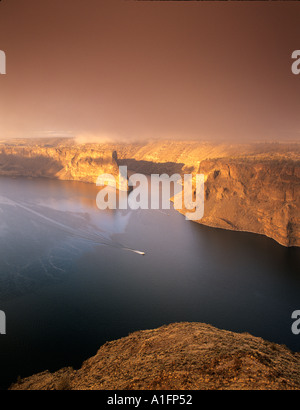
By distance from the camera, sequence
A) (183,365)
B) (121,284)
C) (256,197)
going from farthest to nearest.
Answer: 1. (256,197)
2. (121,284)
3. (183,365)

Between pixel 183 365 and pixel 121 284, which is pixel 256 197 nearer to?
pixel 121 284

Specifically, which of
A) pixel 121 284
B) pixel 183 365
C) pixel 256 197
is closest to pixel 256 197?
pixel 256 197

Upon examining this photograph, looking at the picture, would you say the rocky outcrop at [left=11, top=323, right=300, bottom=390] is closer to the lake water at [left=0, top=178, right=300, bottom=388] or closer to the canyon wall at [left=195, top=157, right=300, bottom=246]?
the lake water at [left=0, top=178, right=300, bottom=388]

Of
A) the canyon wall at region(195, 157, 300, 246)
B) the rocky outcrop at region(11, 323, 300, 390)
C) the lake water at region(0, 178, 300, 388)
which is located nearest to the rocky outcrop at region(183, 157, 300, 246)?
the canyon wall at region(195, 157, 300, 246)

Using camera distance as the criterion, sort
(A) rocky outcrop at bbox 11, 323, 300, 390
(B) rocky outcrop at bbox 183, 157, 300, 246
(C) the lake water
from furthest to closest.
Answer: (B) rocky outcrop at bbox 183, 157, 300, 246 < (C) the lake water < (A) rocky outcrop at bbox 11, 323, 300, 390

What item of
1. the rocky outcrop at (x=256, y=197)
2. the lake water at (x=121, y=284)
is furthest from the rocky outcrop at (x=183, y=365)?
the rocky outcrop at (x=256, y=197)

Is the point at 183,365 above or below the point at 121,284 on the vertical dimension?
above

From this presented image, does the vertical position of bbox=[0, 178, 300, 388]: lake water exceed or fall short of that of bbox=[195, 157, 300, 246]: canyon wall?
it falls short
